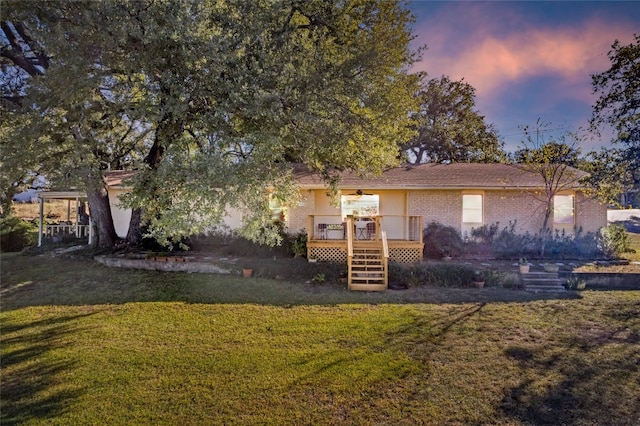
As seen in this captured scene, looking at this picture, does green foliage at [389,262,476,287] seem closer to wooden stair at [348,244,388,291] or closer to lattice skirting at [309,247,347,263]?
wooden stair at [348,244,388,291]

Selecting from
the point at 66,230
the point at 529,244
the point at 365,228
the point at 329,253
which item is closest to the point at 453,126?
the point at 529,244

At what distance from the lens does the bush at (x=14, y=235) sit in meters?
19.4

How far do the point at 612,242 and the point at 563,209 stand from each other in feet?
7.31

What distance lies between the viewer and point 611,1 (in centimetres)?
980

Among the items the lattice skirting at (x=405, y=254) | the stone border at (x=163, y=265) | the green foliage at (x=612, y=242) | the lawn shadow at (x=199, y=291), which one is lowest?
the lawn shadow at (x=199, y=291)

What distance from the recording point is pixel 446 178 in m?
16.7

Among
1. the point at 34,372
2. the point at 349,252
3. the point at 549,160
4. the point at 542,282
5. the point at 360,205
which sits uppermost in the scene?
the point at 549,160

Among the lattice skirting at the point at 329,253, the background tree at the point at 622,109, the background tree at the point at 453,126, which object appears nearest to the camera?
the background tree at the point at 622,109

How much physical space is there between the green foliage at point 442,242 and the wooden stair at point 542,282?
3208 millimetres

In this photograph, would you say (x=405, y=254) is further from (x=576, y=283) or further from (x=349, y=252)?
(x=576, y=283)

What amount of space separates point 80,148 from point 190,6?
424 centimetres

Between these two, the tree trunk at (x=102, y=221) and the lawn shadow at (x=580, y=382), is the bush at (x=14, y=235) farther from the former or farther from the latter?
the lawn shadow at (x=580, y=382)

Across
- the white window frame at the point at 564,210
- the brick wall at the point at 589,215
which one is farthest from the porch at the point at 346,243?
the brick wall at the point at 589,215

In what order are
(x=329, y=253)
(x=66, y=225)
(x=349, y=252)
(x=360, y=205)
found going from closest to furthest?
(x=349, y=252) < (x=329, y=253) < (x=360, y=205) < (x=66, y=225)
